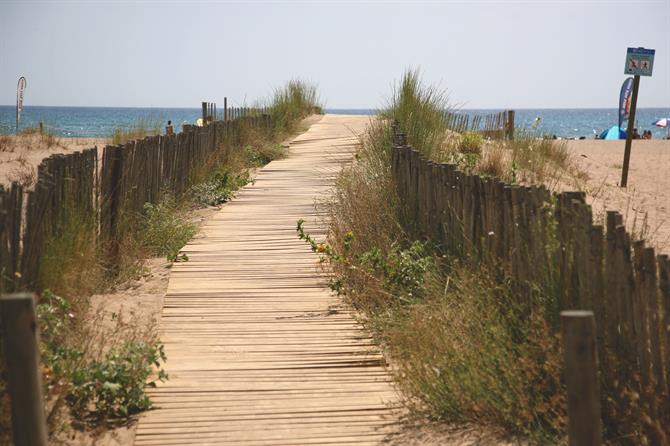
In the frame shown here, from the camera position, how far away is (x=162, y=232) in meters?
7.78

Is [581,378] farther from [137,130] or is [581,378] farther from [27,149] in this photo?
[27,149]

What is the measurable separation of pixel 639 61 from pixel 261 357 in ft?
39.8

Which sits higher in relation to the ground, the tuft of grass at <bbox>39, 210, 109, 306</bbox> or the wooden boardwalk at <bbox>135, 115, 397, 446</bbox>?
the tuft of grass at <bbox>39, 210, 109, 306</bbox>

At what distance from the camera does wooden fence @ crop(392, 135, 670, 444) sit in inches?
138

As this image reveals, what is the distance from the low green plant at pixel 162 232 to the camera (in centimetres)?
756

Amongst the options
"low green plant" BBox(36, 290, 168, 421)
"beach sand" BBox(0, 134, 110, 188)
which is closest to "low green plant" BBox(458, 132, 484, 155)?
"beach sand" BBox(0, 134, 110, 188)

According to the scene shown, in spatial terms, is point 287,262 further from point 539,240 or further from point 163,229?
point 539,240

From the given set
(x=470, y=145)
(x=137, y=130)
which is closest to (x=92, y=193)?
(x=470, y=145)

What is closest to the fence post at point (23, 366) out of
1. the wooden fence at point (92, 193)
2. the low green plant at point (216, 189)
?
the wooden fence at point (92, 193)

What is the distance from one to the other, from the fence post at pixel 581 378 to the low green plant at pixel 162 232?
4.71 m

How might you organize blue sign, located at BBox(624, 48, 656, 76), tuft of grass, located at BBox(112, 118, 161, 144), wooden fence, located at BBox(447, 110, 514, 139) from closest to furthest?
blue sign, located at BBox(624, 48, 656, 76) → tuft of grass, located at BBox(112, 118, 161, 144) → wooden fence, located at BBox(447, 110, 514, 139)

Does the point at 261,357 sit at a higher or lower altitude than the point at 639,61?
lower

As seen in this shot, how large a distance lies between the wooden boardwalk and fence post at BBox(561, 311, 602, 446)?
1.10 metres

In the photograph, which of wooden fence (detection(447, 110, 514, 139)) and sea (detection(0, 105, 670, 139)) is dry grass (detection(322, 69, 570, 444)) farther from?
wooden fence (detection(447, 110, 514, 139))
